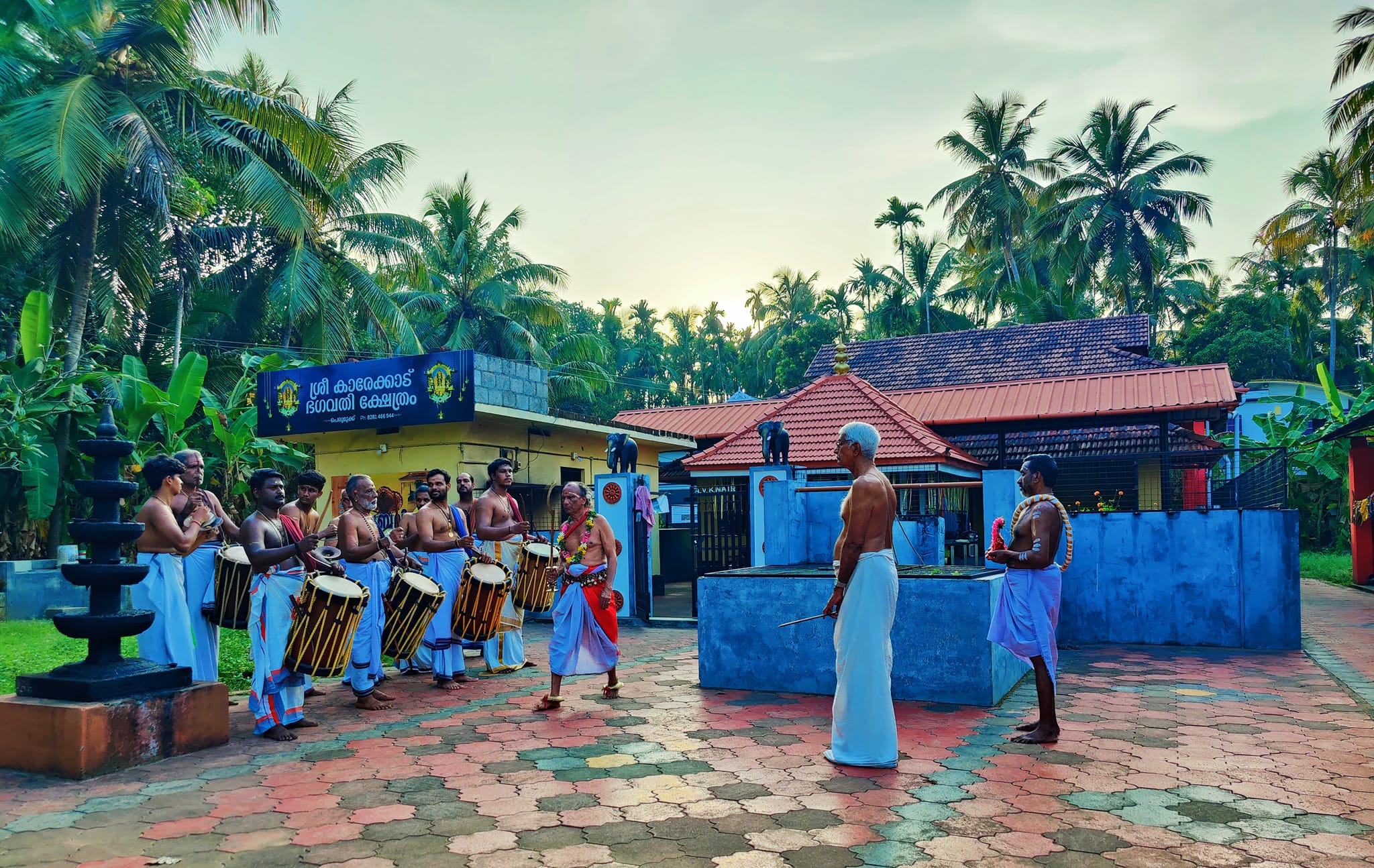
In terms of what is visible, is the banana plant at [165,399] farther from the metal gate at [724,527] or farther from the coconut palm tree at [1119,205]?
the coconut palm tree at [1119,205]

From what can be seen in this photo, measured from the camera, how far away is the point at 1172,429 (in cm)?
1670

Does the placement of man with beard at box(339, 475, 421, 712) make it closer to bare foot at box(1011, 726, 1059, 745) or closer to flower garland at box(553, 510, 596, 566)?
flower garland at box(553, 510, 596, 566)

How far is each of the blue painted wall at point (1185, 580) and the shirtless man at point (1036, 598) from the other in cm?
473

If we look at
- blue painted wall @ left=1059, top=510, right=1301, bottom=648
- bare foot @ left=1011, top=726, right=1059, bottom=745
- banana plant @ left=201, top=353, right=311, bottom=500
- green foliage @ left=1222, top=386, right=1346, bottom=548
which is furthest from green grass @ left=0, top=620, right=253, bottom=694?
green foliage @ left=1222, top=386, right=1346, bottom=548

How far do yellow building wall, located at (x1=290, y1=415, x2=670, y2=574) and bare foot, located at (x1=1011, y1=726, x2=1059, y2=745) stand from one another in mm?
9507

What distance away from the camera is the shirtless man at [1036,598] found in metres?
5.84

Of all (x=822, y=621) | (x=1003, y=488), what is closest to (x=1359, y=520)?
(x=1003, y=488)

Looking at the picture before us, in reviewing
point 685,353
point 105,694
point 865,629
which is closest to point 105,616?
point 105,694

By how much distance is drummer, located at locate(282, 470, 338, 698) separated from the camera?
23.3 feet

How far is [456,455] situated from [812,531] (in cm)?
700

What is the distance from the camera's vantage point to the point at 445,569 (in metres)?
8.20

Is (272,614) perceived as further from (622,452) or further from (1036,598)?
(622,452)

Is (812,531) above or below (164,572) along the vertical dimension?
above

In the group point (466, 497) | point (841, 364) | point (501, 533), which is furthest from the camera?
point (841, 364)
